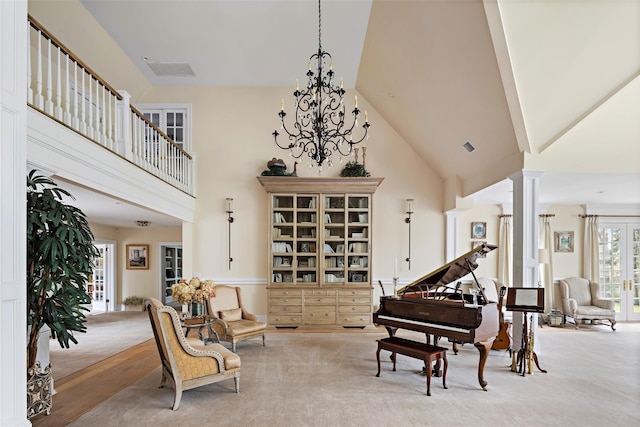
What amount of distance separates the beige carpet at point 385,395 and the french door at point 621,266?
3.41m

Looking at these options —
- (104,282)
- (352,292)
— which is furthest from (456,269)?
(104,282)

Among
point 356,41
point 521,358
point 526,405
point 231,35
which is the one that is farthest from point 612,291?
point 231,35

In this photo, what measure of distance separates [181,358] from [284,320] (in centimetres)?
337

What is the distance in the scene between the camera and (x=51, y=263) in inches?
114

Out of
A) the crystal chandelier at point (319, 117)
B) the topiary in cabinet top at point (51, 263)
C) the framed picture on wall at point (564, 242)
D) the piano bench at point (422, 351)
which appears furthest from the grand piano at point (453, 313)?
Answer: the framed picture on wall at point (564, 242)

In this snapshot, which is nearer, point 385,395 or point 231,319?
point 385,395

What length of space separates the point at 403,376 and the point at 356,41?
4.95 metres

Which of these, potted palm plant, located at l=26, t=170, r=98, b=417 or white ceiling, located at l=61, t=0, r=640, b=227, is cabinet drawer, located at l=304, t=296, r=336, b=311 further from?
potted palm plant, located at l=26, t=170, r=98, b=417

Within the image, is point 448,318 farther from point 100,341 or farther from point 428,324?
point 100,341

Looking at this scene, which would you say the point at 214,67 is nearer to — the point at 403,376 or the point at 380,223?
the point at 380,223

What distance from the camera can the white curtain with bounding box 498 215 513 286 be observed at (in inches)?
305

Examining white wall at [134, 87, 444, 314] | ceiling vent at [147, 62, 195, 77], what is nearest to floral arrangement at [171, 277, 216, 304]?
white wall at [134, 87, 444, 314]

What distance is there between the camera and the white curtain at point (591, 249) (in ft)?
25.9

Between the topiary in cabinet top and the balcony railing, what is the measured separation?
0.86 meters
